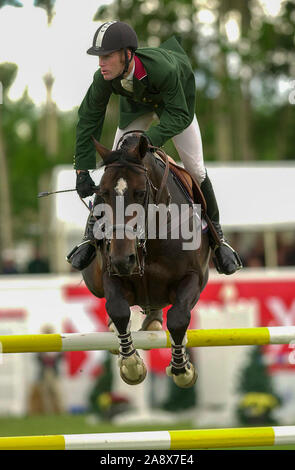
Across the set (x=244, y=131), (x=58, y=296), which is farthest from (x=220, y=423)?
(x=244, y=131)

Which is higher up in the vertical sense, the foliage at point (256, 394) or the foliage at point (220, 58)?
the foliage at point (220, 58)

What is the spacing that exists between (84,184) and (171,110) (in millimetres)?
678

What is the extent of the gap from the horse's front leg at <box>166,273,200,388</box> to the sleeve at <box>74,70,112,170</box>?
92 cm

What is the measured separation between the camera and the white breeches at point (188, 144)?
5961mm

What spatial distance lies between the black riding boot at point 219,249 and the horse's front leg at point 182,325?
508 mm

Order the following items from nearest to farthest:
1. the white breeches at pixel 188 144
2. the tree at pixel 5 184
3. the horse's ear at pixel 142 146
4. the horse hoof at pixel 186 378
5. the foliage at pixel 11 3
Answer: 1. the horse's ear at pixel 142 146
2. the horse hoof at pixel 186 378
3. the white breeches at pixel 188 144
4. the foliage at pixel 11 3
5. the tree at pixel 5 184

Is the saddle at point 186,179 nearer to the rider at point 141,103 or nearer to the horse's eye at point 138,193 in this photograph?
the rider at point 141,103

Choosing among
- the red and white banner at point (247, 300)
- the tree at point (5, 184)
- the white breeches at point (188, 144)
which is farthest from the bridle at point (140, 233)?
the red and white banner at point (247, 300)

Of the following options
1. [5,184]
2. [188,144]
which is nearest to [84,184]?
[188,144]

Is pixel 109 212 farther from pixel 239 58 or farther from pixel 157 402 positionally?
pixel 239 58

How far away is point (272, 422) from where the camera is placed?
12.2 meters

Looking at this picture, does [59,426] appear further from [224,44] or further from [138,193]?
[224,44]

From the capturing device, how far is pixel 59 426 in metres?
11.6

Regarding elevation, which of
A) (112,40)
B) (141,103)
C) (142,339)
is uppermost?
(112,40)
